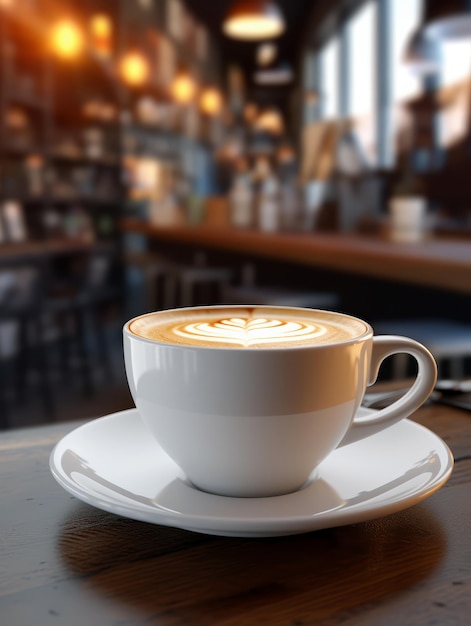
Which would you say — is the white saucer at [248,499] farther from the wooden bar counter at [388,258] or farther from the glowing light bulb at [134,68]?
the glowing light bulb at [134,68]

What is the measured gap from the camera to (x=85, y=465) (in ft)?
1.74

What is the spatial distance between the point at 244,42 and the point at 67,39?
447 cm

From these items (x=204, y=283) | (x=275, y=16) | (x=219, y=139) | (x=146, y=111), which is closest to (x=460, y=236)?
(x=204, y=283)

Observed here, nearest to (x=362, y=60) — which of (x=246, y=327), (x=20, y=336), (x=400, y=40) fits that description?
(x=400, y=40)

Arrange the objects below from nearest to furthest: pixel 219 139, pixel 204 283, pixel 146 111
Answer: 1. pixel 204 283
2. pixel 146 111
3. pixel 219 139

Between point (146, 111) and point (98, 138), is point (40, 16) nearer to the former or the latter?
point (98, 138)

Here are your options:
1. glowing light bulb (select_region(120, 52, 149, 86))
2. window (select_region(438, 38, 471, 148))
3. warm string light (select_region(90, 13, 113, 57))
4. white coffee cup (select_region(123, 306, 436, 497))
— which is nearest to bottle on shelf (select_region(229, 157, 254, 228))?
window (select_region(438, 38, 471, 148))

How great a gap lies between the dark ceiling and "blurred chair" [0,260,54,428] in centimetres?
641

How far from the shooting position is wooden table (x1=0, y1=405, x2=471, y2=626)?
371 millimetres

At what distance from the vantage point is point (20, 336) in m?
4.34

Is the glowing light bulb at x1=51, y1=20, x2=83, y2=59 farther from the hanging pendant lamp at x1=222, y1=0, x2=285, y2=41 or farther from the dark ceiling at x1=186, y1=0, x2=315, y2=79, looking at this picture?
the dark ceiling at x1=186, y1=0, x2=315, y2=79

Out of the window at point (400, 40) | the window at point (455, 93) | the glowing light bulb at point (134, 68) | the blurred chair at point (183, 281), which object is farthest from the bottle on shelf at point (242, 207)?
the glowing light bulb at point (134, 68)

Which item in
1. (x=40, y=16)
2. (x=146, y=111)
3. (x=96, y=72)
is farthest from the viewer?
(x=146, y=111)

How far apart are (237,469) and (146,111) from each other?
354 inches
